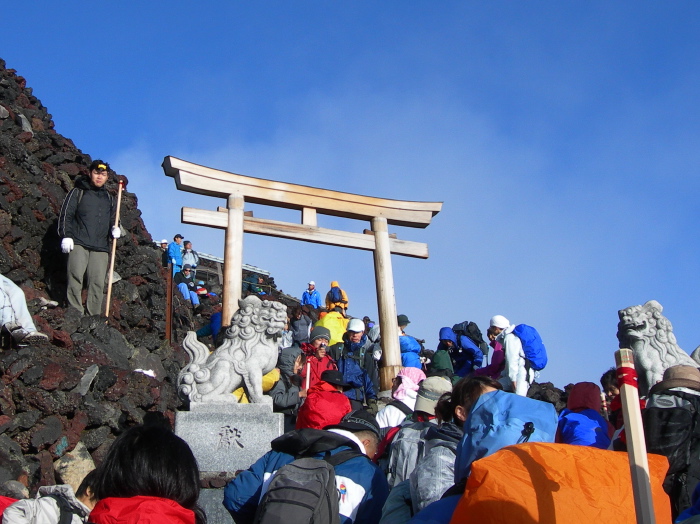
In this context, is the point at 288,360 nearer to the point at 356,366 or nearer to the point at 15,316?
the point at 356,366

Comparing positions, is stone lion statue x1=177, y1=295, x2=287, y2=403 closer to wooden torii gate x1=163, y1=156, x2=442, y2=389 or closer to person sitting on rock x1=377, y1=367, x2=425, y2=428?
person sitting on rock x1=377, y1=367, x2=425, y2=428

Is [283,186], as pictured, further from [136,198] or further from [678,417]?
[678,417]

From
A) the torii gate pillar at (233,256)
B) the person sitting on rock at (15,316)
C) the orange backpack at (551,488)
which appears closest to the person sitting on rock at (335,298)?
the torii gate pillar at (233,256)

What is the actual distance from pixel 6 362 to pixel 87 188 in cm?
360

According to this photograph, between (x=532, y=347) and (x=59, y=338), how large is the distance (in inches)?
192

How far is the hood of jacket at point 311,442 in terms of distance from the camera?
10.3 ft

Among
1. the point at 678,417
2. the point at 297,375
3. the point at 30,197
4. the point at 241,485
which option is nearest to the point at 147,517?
the point at 241,485

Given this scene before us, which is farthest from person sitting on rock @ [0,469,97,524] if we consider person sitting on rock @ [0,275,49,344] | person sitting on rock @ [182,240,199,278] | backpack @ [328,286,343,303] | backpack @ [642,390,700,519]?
person sitting on rock @ [182,240,199,278]

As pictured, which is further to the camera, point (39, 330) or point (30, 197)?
point (30, 197)

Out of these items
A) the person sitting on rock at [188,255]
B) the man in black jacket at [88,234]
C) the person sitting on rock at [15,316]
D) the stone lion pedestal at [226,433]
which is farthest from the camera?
the person sitting on rock at [188,255]

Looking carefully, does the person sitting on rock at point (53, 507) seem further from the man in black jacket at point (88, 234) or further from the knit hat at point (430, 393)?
the man in black jacket at point (88, 234)

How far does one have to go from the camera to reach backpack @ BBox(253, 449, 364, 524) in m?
Result: 2.47

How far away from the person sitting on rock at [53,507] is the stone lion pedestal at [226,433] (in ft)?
8.96

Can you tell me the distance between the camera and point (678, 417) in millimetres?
3014
